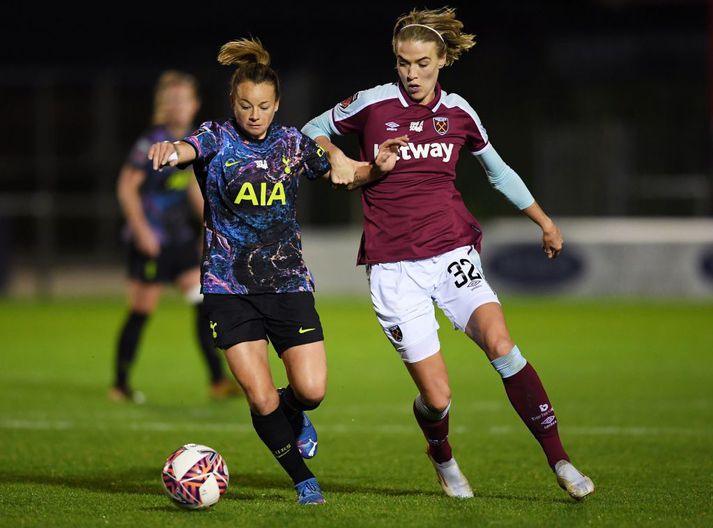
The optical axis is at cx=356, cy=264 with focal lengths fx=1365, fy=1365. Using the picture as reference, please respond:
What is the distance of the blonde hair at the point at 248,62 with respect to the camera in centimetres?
610

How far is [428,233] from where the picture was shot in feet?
21.1

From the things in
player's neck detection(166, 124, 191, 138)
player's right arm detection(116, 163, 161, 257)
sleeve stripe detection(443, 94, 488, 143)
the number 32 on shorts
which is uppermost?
sleeve stripe detection(443, 94, 488, 143)

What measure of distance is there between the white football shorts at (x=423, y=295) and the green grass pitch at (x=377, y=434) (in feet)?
2.52

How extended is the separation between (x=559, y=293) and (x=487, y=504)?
501 inches

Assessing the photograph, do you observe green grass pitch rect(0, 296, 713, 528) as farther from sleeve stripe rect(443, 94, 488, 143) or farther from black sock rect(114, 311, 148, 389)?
sleeve stripe rect(443, 94, 488, 143)

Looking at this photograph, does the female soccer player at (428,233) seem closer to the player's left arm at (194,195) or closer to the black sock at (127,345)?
the player's left arm at (194,195)

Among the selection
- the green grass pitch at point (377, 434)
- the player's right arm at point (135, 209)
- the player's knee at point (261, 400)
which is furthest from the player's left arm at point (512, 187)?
the player's right arm at point (135, 209)

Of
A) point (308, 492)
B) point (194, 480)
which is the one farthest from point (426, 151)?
point (194, 480)

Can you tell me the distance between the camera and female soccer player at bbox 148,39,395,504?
614 centimetres

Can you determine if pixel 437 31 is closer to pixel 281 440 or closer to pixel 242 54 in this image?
pixel 242 54

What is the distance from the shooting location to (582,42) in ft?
99.4

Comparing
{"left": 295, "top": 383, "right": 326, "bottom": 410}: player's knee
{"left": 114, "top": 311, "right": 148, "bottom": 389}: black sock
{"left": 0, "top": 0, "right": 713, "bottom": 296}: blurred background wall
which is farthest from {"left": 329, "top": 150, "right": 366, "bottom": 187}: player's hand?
{"left": 0, "top": 0, "right": 713, "bottom": 296}: blurred background wall

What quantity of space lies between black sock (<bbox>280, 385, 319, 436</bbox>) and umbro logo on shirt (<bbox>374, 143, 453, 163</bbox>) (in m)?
1.24

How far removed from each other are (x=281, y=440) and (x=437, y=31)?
2.03 metres
